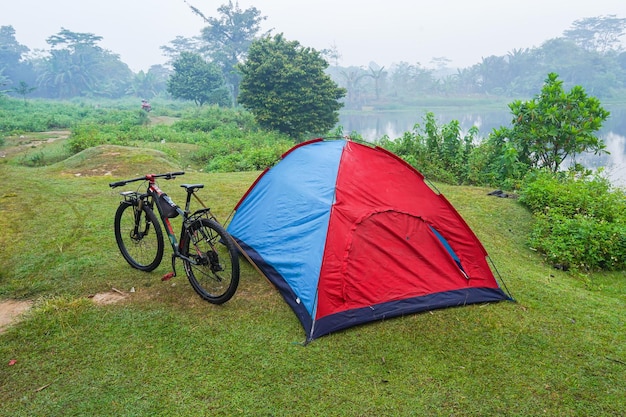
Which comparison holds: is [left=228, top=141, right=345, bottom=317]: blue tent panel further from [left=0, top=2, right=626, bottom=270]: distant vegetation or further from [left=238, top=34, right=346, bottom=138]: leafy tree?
[left=238, top=34, right=346, bottom=138]: leafy tree

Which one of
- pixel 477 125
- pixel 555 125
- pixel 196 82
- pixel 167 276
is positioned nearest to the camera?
pixel 167 276

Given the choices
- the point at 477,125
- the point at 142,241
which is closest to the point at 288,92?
the point at 142,241

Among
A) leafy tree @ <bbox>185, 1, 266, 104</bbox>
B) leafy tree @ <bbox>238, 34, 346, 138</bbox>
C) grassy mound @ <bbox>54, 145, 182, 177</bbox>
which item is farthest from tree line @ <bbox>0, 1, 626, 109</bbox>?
grassy mound @ <bbox>54, 145, 182, 177</bbox>

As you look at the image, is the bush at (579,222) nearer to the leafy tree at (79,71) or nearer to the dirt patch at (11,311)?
the dirt patch at (11,311)

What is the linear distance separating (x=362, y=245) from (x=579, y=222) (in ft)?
11.9

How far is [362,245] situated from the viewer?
3436 mm

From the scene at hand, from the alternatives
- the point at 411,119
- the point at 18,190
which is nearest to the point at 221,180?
the point at 18,190

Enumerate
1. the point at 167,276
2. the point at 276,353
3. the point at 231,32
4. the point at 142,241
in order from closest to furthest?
the point at 276,353
the point at 167,276
the point at 142,241
the point at 231,32

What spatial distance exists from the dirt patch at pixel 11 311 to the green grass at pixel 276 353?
97 mm

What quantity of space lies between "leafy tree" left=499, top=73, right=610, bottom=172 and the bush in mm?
1329

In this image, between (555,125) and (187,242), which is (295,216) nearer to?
(187,242)

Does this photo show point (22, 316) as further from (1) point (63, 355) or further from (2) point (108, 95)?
(2) point (108, 95)

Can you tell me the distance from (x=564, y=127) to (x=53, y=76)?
61.5 m

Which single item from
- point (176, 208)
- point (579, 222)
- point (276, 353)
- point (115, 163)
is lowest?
point (276, 353)
